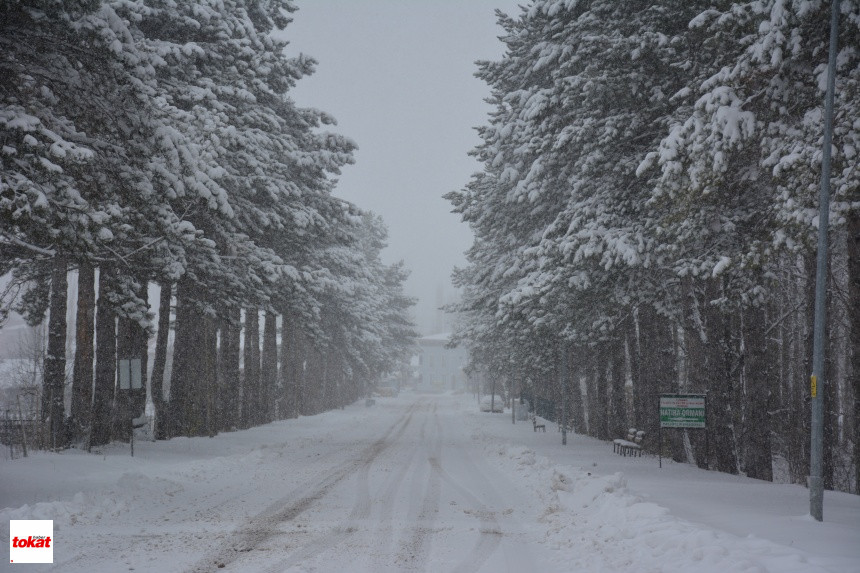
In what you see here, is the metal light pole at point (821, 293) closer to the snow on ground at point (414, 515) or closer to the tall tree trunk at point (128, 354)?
the snow on ground at point (414, 515)

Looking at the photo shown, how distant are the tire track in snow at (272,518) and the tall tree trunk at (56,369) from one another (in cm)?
668

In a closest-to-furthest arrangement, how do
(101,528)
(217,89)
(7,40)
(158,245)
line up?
(101,528) → (7,40) → (158,245) → (217,89)

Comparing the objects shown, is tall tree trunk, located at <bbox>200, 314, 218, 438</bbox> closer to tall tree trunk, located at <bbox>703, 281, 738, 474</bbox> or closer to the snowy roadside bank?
the snowy roadside bank

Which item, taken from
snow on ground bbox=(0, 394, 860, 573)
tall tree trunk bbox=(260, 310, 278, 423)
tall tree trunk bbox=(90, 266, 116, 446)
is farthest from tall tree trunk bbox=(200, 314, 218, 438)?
tall tree trunk bbox=(260, 310, 278, 423)

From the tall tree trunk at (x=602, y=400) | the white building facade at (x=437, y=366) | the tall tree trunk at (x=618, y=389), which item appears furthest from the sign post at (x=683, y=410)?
the white building facade at (x=437, y=366)

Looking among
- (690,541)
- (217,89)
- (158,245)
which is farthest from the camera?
(217,89)

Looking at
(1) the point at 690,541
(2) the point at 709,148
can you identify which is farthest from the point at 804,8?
(1) the point at 690,541

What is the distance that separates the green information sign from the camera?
51.4ft

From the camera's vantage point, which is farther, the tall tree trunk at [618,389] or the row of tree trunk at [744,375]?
the tall tree trunk at [618,389]

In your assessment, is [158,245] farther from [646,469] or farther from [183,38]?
[646,469]

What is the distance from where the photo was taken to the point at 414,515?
11.2 metres

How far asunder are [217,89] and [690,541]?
1533 cm

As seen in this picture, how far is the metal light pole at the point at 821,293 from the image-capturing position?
8.90m

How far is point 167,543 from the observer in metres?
9.08
